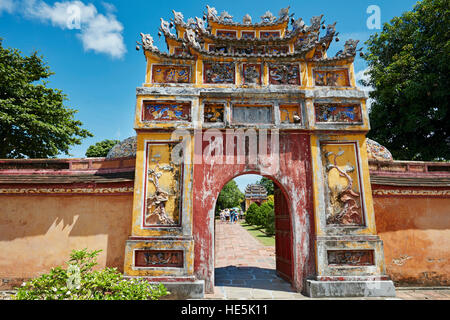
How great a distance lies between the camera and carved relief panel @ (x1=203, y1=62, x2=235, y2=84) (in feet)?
23.4

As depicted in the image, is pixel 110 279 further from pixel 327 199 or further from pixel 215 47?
pixel 215 47

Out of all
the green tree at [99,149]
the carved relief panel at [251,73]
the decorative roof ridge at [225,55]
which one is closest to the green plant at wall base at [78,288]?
the carved relief panel at [251,73]

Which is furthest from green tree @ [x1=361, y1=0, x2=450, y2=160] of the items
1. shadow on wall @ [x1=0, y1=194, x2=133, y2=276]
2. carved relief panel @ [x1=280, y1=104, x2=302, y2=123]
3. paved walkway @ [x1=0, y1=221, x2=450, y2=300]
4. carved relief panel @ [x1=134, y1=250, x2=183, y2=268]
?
shadow on wall @ [x1=0, y1=194, x2=133, y2=276]

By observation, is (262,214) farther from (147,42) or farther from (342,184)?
(147,42)

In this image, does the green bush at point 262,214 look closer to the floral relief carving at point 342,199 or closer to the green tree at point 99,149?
the floral relief carving at point 342,199

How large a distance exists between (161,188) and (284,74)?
14.6 ft

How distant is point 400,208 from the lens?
683 centimetres

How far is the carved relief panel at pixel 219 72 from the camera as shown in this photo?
7123 millimetres

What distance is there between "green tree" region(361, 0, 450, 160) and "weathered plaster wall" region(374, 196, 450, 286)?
8.06 meters

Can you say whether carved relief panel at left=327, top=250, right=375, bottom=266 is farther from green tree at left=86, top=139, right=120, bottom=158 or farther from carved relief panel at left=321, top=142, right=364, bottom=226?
green tree at left=86, top=139, right=120, bottom=158

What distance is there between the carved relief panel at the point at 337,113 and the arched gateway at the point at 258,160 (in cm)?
3

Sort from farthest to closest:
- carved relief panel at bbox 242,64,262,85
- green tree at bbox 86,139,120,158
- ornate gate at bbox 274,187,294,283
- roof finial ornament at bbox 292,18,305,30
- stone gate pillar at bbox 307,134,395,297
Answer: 1. green tree at bbox 86,139,120,158
2. roof finial ornament at bbox 292,18,305,30
3. carved relief panel at bbox 242,64,262,85
4. ornate gate at bbox 274,187,294,283
5. stone gate pillar at bbox 307,134,395,297

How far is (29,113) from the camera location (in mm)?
14508

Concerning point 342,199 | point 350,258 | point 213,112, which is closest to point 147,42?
point 213,112
